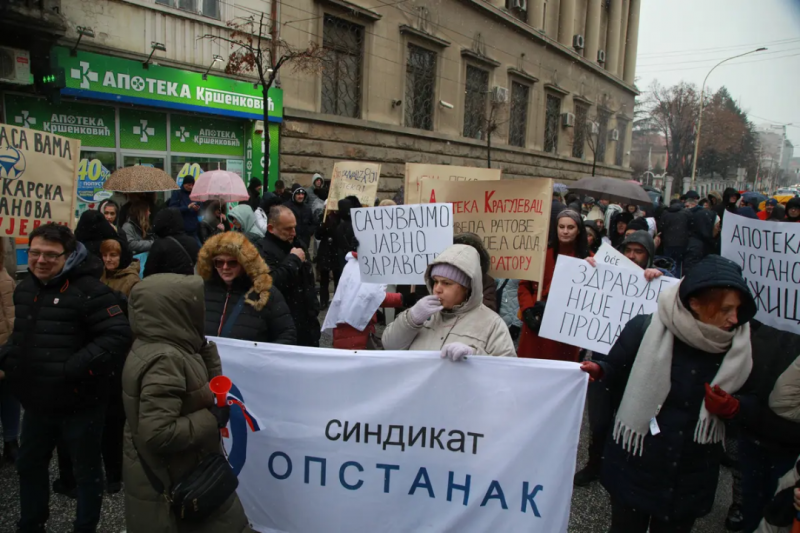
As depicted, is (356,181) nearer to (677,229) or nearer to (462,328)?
(677,229)

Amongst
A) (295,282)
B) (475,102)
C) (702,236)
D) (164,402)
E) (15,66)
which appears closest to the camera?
(164,402)

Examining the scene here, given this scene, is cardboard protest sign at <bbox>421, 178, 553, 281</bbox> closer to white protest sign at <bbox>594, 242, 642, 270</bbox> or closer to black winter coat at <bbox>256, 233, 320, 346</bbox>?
white protest sign at <bbox>594, 242, 642, 270</bbox>

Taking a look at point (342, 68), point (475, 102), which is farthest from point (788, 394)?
point (475, 102)

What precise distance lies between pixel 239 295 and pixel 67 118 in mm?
8250

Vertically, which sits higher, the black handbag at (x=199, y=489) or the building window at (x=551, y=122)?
the building window at (x=551, y=122)

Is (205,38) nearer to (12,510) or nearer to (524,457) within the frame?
(12,510)

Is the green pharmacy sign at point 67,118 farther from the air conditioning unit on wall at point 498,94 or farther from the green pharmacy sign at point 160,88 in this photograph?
the air conditioning unit on wall at point 498,94

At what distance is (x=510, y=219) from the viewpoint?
4.41m

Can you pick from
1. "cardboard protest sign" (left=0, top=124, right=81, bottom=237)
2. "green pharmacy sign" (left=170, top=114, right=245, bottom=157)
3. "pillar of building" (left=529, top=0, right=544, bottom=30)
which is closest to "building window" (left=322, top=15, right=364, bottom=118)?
"green pharmacy sign" (left=170, top=114, right=245, bottom=157)

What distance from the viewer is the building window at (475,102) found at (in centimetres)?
1894

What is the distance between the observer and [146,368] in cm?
212

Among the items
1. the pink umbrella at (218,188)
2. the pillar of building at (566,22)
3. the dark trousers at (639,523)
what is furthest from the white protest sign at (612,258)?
the pillar of building at (566,22)

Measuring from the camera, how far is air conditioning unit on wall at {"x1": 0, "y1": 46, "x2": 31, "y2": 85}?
27.5 feet

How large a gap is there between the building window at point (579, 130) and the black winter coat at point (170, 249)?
24416mm
